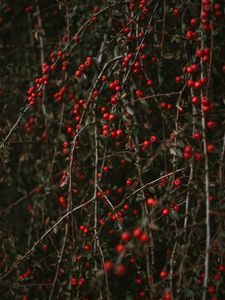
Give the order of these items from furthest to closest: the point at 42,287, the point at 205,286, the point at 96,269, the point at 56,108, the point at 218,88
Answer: the point at 56,108 → the point at 42,287 → the point at 218,88 → the point at 96,269 → the point at 205,286

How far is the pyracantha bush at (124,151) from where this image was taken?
1153mm

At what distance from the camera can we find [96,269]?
4.42ft

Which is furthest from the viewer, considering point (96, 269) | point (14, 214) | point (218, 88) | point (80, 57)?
point (14, 214)

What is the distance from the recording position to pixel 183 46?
1441 millimetres

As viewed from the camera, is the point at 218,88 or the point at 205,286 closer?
the point at 205,286

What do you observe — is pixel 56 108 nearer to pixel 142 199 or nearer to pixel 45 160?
pixel 45 160

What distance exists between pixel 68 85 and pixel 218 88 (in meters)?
0.70

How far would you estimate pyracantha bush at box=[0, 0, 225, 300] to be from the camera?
115 centimetres

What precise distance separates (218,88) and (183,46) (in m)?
0.32

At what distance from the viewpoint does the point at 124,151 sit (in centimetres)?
142

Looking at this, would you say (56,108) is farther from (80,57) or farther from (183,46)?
(183,46)

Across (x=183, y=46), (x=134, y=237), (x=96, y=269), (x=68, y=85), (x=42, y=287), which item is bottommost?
(x=42, y=287)

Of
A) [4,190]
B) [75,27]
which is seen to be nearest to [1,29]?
[75,27]

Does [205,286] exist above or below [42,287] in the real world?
above
